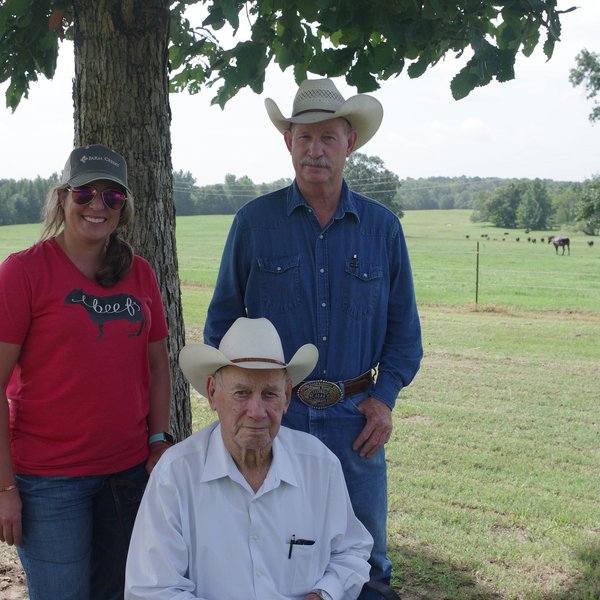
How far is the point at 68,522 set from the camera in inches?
107

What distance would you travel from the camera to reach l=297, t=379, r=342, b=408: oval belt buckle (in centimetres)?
314

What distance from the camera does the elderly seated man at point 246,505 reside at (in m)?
2.54

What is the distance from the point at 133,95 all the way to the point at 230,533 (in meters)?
2.08

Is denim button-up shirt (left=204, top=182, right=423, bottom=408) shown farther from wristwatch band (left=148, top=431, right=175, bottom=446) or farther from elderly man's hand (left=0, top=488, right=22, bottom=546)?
elderly man's hand (left=0, top=488, right=22, bottom=546)

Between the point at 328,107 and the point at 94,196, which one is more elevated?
the point at 328,107

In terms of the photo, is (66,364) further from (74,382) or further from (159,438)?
(159,438)

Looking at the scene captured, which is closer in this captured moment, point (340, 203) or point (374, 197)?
point (340, 203)

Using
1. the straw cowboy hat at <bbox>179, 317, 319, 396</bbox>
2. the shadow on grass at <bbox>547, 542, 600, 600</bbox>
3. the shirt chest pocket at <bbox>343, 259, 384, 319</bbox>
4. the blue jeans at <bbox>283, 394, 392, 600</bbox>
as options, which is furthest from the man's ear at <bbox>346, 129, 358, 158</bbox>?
the shadow on grass at <bbox>547, 542, 600, 600</bbox>

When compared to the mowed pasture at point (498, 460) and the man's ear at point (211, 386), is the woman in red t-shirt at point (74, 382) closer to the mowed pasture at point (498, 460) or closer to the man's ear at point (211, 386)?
the man's ear at point (211, 386)

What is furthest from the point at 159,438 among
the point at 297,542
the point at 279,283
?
the point at 279,283

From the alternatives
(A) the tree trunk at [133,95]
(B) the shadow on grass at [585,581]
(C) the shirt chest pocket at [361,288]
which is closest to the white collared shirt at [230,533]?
(C) the shirt chest pocket at [361,288]

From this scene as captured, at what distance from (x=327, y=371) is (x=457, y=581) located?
7.00ft

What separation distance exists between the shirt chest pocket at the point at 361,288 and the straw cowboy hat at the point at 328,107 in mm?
586

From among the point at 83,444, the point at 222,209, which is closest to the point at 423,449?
the point at 83,444
